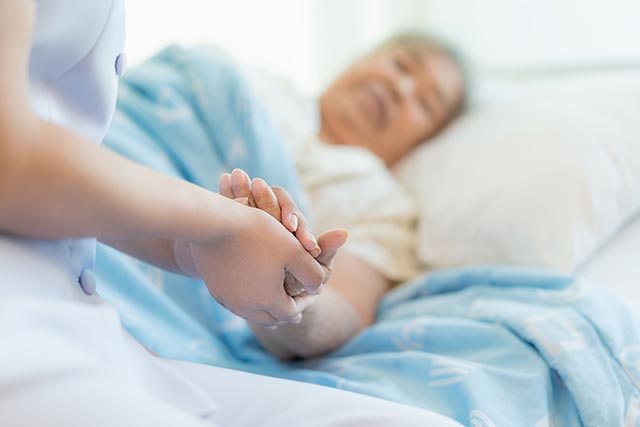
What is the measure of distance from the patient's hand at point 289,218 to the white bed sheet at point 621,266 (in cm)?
45

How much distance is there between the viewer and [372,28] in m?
2.07

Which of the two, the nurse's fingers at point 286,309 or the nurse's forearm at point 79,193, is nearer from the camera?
the nurse's forearm at point 79,193

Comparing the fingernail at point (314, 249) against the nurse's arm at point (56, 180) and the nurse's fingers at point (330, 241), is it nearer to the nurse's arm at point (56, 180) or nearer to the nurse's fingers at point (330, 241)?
the nurse's fingers at point (330, 241)

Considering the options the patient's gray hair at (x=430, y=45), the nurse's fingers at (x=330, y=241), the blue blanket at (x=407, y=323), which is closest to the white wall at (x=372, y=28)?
the patient's gray hair at (x=430, y=45)

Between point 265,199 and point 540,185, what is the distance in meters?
0.60

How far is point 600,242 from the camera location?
1.08 metres

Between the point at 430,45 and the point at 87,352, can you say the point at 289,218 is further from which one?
the point at 430,45

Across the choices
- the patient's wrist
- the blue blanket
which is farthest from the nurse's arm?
the blue blanket

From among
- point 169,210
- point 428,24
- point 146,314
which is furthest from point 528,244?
point 428,24

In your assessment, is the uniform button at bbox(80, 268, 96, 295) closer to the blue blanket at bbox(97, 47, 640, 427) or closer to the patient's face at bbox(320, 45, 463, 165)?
the blue blanket at bbox(97, 47, 640, 427)

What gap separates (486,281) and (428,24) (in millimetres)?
1105

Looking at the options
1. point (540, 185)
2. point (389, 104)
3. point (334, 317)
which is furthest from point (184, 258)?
point (389, 104)

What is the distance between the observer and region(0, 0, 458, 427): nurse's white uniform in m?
0.46

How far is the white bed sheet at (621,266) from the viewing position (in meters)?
0.94
